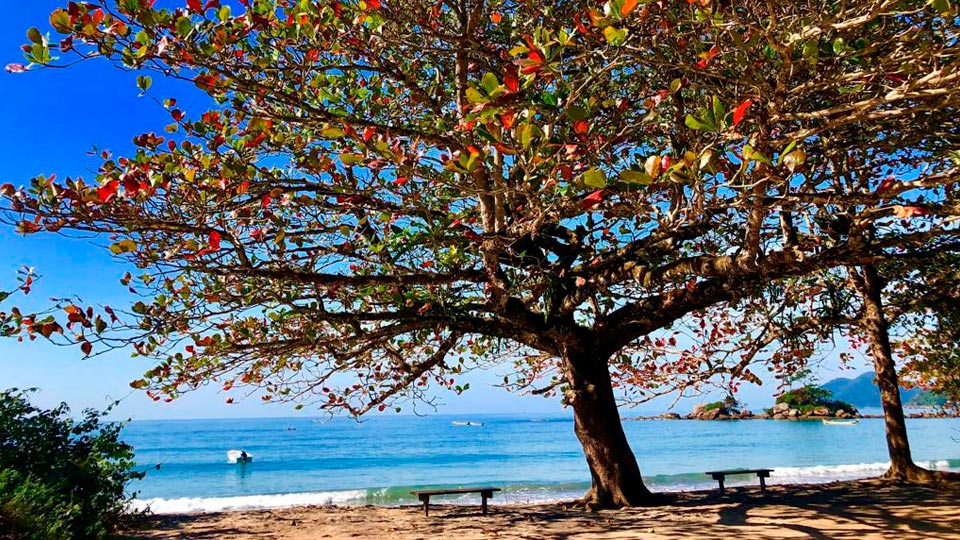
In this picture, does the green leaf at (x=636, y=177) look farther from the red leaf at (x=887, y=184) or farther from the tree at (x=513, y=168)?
the red leaf at (x=887, y=184)

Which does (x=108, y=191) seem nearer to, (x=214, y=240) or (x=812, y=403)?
(x=214, y=240)

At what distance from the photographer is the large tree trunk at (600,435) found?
8750 mm

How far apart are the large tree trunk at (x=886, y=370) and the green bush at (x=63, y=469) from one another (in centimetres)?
1259

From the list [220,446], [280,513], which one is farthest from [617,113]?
[220,446]

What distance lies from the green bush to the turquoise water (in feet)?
33.5

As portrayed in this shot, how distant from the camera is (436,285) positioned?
721 cm

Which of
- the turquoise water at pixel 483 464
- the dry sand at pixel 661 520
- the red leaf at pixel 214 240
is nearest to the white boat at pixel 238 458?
the turquoise water at pixel 483 464

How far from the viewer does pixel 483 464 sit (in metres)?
35.0

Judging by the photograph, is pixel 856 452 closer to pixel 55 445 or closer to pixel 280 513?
pixel 280 513

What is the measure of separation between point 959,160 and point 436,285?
5022mm

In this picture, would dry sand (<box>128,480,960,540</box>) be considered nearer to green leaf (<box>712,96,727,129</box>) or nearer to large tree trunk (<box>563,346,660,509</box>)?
large tree trunk (<box>563,346,660,509</box>)

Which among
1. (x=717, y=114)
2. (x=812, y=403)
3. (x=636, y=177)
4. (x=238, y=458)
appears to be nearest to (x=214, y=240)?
(x=636, y=177)

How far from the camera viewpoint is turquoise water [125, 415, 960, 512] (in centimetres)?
2002

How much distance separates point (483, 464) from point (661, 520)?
94.5 ft
